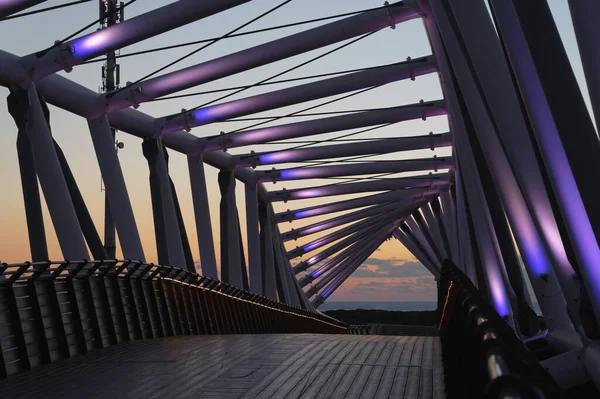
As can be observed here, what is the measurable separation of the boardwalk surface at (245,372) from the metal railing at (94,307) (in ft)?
1.42

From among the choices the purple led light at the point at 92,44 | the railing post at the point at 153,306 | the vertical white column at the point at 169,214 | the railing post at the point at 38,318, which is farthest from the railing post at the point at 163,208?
the railing post at the point at 38,318

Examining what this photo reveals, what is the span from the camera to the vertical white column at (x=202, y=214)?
2534 cm

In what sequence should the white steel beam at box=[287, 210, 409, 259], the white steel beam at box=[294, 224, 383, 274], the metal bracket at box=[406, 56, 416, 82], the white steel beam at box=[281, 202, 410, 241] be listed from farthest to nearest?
the white steel beam at box=[294, 224, 383, 274], the white steel beam at box=[287, 210, 409, 259], the white steel beam at box=[281, 202, 410, 241], the metal bracket at box=[406, 56, 416, 82]

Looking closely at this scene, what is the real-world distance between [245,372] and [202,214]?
17.7 m

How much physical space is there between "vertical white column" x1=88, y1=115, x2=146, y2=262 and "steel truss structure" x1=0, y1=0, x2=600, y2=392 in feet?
0.11

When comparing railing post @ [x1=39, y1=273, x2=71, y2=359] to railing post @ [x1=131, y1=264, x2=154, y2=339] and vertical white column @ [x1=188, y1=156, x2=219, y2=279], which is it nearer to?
railing post @ [x1=131, y1=264, x2=154, y2=339]

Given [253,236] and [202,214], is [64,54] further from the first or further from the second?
[253,236]

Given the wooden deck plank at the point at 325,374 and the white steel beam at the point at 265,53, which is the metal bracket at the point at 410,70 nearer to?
the white steel beam at the point at 265,53

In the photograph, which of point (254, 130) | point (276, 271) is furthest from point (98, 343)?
point (276, 271)

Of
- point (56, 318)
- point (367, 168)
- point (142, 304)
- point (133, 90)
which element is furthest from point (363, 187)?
point (56, 318)

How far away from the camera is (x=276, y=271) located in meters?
39.3

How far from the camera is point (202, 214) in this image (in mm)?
25609

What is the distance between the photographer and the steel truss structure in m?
6.47

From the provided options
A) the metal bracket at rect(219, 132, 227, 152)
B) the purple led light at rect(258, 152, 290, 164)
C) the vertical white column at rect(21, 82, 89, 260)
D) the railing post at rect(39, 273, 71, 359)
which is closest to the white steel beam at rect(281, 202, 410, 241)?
the purple led light at rect(258, 152, 290, 164)
